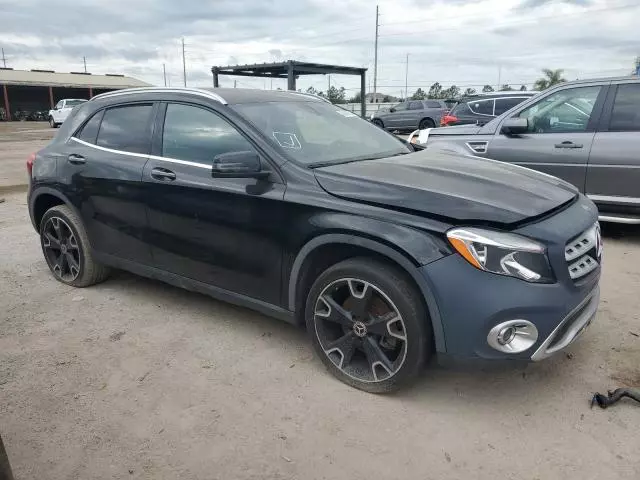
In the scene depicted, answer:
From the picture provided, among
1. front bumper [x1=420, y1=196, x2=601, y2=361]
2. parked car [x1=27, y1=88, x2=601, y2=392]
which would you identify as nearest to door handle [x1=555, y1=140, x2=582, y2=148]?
parked car [x1=27, y1=88, x2=601, y2=392]

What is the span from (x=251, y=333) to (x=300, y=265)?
0.93m

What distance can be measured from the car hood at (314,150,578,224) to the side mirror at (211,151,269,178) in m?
0.37

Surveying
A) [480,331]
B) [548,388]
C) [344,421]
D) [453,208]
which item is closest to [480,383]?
[548,388]

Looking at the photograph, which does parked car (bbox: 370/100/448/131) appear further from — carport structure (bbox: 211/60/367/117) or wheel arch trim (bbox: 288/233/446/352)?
wheel arch trim (bbox: 288/233/446/352)

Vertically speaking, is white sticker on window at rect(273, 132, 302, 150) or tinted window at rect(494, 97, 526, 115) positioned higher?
tinted window at rect(494, 97, 526, 115)

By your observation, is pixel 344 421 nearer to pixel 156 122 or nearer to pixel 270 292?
pixel 270 292

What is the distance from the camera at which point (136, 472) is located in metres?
2.46

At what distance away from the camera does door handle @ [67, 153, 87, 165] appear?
436cm

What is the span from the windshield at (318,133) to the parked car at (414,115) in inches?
786

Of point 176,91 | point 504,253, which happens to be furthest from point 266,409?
point 176,91

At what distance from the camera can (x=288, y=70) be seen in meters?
17.3

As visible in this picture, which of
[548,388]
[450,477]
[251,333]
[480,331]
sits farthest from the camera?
[251,333]

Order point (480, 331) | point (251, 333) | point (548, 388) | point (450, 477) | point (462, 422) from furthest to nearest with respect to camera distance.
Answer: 1. point (251, 333)
2. point (548, 388)
3. point (462, 422)
4. point (480, 331)
5. point (450, 477)

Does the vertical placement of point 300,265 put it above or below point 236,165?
below
